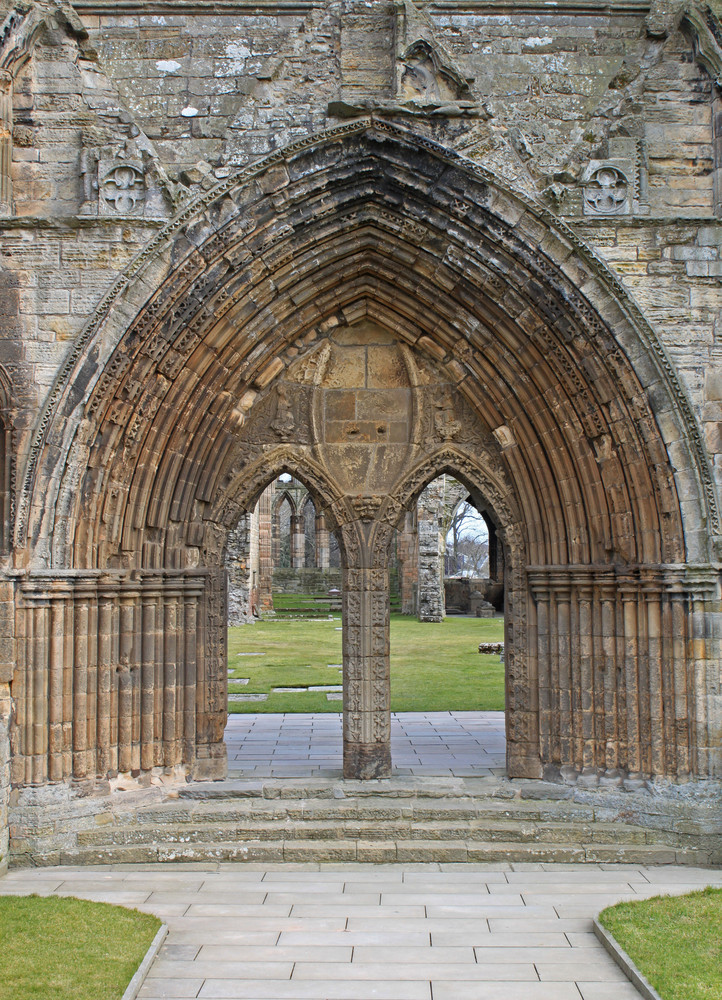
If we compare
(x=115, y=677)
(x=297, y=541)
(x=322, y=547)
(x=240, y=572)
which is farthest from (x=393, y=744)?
(x=297, y=541)

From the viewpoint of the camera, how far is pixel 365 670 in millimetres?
7906

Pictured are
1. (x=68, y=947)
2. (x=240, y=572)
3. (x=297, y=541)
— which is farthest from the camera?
(x=297, y=541)

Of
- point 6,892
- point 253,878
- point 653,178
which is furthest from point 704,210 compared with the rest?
point 6,892

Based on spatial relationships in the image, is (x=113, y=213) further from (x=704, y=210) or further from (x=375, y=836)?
(x=375, y=836)

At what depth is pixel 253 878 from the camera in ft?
21.5

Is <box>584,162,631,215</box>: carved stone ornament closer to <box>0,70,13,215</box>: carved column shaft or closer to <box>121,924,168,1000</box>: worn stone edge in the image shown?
<box>0,70,13,215</box>: carved column shaft

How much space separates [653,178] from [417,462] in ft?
9.64

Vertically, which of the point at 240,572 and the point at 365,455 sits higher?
the point at 365,455

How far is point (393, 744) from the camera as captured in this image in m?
9.27

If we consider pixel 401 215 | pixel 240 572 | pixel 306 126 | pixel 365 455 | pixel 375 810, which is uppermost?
pixel 306 126

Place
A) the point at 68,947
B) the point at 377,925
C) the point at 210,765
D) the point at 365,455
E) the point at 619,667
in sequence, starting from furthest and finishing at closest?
1. the point at 365,455
2. the point at 210,765
3. the point at 619,667
4. the point at 377,925
5. the point at 68,947

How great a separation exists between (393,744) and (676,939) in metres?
4.33

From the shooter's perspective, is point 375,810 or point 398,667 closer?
point 375,810

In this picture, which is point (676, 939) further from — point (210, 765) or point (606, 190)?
point (606, 190)
